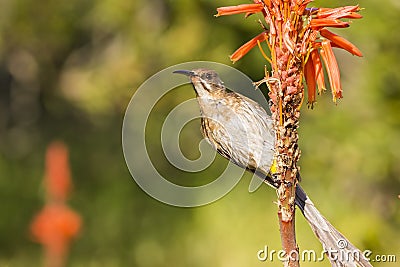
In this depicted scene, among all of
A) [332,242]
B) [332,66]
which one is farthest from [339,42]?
[332,242]

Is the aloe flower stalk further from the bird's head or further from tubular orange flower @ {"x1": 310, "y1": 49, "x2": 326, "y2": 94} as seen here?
the bird's head

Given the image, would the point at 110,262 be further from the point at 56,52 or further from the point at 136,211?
the point at 56,52

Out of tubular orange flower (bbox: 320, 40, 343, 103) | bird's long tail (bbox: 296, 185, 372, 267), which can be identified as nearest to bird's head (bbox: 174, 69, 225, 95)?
bird's long tail (bbox: 296, 185, 372, 267)

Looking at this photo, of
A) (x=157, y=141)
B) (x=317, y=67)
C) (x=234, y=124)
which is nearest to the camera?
(x=317, y=67)

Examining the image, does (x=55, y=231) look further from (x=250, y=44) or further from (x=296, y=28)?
(x=296, y=28)

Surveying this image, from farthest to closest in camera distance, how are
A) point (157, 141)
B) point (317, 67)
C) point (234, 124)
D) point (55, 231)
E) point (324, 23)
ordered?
point (157, 141)
point (55, 231)
point (234, 124)
point (317, 67)
point (324, 23)

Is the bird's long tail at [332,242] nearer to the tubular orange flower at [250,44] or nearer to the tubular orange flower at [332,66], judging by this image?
the tubular orange flower at [332,66]

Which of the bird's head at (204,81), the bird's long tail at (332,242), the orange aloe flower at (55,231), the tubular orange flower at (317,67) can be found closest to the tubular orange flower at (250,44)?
the tubular orange flower at (317,67)

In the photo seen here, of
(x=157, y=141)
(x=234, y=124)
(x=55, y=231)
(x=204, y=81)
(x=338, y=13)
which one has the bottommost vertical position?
(x=338, y=13)
